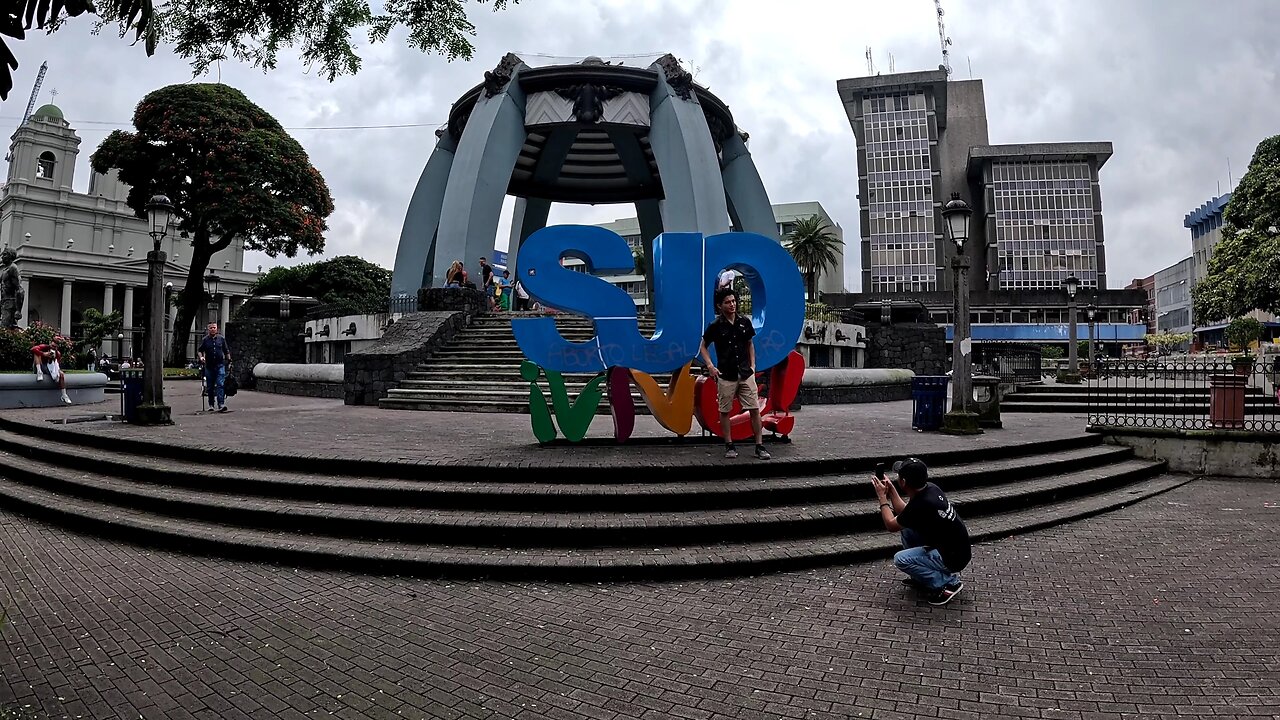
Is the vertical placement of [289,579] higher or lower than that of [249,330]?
lower

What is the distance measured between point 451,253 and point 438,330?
9821 mm

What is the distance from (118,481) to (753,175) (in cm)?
2995

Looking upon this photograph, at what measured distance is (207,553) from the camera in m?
5.10

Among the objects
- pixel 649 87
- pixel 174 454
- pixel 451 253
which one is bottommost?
pixel 174 454

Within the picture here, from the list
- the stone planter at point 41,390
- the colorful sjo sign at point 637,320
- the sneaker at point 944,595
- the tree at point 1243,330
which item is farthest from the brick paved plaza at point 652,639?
the tree at point 1243,330

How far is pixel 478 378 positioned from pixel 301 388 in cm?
673

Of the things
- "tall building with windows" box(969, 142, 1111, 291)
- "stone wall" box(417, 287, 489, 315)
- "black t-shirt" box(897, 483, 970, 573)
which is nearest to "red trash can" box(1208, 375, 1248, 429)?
"black t-shirt" box(897, 483, 970, 573)

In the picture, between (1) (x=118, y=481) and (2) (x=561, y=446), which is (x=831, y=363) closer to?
(2) (x=561, y=446)

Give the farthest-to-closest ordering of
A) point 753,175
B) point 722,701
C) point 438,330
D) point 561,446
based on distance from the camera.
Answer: point 753,175
point 438,330
point 561,446
point 722,701

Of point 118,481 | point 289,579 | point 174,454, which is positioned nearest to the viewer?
point 289,579

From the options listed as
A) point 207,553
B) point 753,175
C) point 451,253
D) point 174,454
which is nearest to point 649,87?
point 753,175

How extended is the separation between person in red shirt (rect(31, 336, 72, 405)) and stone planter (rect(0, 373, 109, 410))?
0.33 ft

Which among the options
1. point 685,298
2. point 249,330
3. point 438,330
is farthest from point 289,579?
point 249,330

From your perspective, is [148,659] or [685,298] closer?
[148,659]
